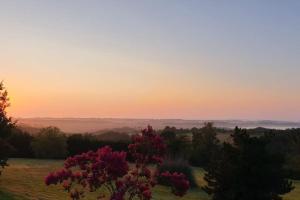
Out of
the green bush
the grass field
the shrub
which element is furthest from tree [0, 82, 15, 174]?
the shrub

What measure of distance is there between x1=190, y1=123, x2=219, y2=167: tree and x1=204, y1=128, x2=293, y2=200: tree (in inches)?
1042

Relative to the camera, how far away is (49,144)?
145 ft

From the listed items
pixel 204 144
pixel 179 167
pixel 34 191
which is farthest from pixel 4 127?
pixel 204 144

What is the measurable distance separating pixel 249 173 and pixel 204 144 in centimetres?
3470

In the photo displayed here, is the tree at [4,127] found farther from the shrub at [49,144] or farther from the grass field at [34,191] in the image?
the shrub at [49,144]

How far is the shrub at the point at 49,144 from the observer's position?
43.8 meters

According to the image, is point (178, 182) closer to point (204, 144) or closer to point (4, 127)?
point (4, 127)

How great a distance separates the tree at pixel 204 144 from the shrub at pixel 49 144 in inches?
481

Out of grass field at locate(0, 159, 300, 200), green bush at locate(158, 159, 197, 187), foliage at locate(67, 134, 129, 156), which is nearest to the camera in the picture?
grass field at locate(0, 159, 300, 200)

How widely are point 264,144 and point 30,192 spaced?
388 inches

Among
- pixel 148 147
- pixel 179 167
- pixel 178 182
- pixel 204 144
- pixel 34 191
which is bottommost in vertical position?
pixel 34 191

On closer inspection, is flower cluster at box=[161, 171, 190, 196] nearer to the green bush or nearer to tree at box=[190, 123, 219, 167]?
the green bush

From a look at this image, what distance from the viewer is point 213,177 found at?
1602 cm

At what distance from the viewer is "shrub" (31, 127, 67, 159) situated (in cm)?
4384
